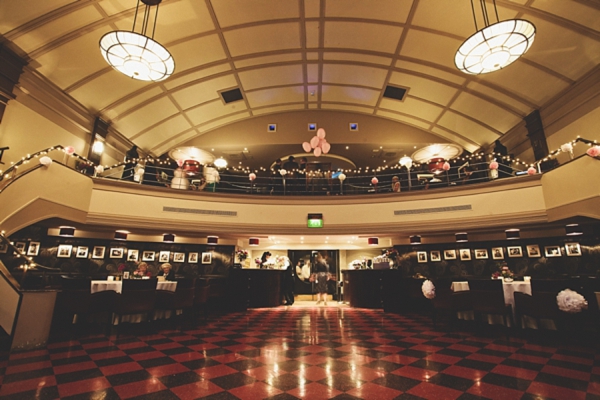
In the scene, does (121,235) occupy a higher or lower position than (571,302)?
higher

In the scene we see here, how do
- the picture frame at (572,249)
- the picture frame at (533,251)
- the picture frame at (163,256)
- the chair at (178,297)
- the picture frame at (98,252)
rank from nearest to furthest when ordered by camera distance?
the chair at (178,297), the picture frame at (572,249), the picture frame at (533,251), the picture frame at (98,252), the picture frame at (163,256)

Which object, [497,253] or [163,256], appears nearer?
[497,253]

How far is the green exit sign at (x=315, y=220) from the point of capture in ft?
26.2

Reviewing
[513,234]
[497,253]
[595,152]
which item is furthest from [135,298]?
[497,253]

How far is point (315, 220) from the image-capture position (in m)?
8.00

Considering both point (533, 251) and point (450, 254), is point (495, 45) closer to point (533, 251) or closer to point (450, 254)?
point (533, 251)

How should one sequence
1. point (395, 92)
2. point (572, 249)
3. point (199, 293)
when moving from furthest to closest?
point (395, 92)
point (572, 249)
point (199, 293)

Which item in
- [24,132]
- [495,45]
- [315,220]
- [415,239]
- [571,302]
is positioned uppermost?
[495,45]

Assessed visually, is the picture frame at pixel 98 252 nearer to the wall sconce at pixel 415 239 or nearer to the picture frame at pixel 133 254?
the picture frame at pixel 133 254

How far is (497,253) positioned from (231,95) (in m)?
10.0

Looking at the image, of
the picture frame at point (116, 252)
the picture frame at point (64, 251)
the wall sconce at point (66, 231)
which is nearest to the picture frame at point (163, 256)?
the picture frame at point (116, 252)

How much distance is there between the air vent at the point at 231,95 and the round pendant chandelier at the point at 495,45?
686cm

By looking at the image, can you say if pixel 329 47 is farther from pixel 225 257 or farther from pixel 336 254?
pixel 336 254

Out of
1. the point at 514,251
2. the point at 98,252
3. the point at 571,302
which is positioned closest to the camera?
the point at 571,302
